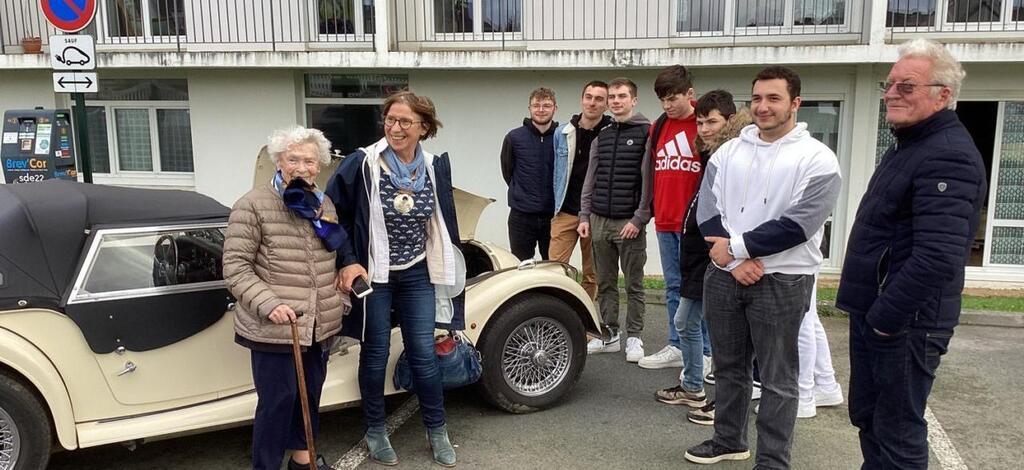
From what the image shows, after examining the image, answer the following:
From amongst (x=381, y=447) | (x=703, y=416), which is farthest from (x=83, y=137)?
(x=703, y=416)

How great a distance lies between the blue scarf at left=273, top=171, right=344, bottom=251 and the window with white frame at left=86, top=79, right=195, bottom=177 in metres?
7.54

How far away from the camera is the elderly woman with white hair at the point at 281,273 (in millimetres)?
3236

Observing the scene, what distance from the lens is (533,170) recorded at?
5.94 metres

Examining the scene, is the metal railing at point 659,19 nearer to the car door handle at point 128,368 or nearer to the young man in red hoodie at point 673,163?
the young man in red hoodie at point 673,163

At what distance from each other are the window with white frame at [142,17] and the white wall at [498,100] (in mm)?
Answer: 3632

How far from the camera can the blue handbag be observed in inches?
157

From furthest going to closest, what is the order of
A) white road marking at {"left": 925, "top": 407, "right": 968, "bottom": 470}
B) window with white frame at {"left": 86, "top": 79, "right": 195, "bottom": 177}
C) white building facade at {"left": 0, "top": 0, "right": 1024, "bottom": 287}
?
window with white frame at {"left": 86, "top": 79, "right": 195, "bottom": 177}
white building facade at {"left": 0, "top": 0, "right": 1024, "bottom": 287}
white road marking at {"left": 925, "top": 407, "right": 968, "bottom": 470}

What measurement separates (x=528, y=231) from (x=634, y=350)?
1.31 metres

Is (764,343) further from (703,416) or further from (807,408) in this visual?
(807,408)

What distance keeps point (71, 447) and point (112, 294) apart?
708 millimetres

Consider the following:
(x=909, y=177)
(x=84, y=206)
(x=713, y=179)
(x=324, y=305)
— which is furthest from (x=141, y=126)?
(x=909, y=177)

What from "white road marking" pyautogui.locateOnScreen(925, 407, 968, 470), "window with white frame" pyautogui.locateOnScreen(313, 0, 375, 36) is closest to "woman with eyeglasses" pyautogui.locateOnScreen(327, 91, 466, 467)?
"white road marking" pyautogui.locateOnScreen(925, 407, 968, 470)

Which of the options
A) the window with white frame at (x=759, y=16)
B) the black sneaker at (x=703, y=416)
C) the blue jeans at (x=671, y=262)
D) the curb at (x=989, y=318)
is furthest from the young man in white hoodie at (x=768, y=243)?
the window with white frame at (x=759, y=16)

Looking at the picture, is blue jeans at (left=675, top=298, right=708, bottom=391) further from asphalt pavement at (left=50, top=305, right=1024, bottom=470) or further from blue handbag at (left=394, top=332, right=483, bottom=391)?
blue handbag at (left=394, top=332, right=483, bottom=391)
